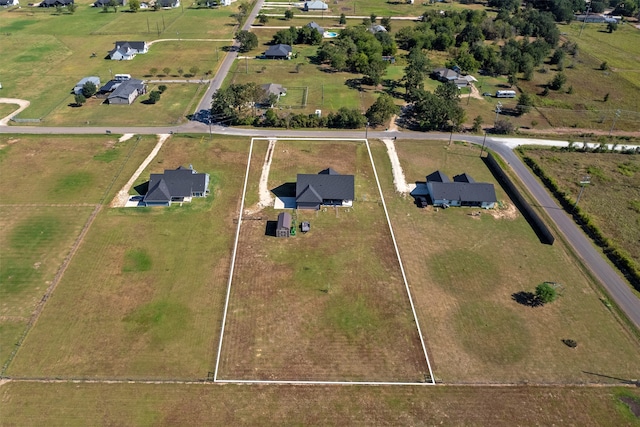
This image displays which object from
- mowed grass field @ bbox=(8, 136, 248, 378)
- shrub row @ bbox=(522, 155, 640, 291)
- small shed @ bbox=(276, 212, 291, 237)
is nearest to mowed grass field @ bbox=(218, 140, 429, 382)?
small shed @ bbox=(276, 212, 291, 237)

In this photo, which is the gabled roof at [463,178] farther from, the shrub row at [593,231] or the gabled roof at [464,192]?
the shrub row at [593,231]

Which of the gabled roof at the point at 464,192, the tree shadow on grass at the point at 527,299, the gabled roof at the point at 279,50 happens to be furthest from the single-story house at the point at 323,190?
the gabled roof at the point at 279,50

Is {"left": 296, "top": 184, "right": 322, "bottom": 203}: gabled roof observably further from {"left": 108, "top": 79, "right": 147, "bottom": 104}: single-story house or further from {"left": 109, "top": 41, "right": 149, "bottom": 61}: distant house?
{"left": 109, "top": 41, "right": 149, "bottom": 61}: distant house

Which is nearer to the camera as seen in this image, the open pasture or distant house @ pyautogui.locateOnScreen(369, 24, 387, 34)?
the open pasture

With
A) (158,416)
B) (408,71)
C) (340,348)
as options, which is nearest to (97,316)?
(158,416)

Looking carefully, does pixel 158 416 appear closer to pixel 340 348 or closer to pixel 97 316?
pixel 97 316
